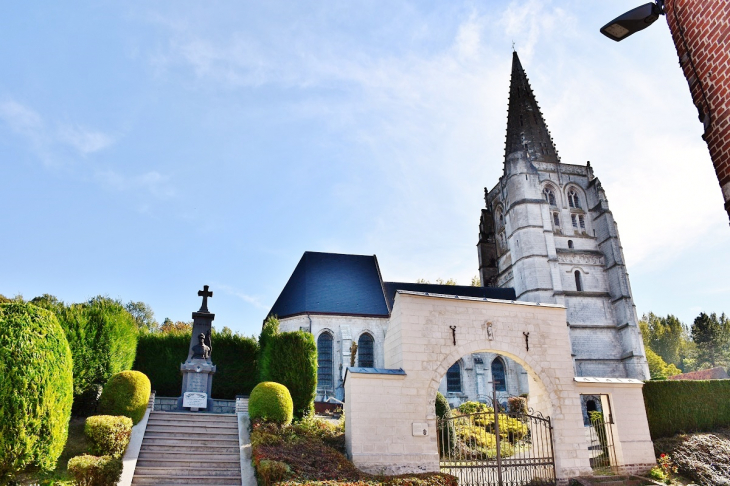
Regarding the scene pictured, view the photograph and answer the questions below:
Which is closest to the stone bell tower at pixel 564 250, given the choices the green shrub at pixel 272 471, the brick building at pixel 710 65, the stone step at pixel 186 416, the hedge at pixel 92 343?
the stone step at pixel 186 416

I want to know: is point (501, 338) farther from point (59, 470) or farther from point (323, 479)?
point (59, 470)

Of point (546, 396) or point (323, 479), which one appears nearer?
point (323, 479)

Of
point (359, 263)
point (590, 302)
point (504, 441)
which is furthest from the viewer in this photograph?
point (590, 302)

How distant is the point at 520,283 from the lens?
1364 inches

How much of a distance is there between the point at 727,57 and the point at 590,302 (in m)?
33.1

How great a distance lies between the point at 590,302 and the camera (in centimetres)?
3456

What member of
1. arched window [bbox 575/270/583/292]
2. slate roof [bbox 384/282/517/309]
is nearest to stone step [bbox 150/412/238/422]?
slate roof [bbox 384/282/517/309]

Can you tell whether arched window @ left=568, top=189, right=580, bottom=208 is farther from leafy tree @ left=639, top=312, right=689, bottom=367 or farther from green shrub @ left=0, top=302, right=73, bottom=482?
leafy tree @ left=639, top=312, right=689, bottom=367

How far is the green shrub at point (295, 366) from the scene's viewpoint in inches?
663

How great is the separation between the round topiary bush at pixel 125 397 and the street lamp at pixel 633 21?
42.7ft

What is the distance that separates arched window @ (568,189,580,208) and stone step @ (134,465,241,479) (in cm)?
3349

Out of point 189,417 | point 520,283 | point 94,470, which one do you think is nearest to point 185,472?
point 94,470

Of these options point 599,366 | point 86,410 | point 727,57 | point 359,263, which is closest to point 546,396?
point 727,57

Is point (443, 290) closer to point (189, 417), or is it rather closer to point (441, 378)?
point (441, 378)
